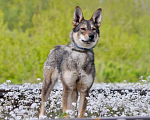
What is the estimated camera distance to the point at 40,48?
1108cm

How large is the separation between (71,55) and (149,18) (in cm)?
1055

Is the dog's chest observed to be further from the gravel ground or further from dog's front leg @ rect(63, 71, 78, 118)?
the gravel ground

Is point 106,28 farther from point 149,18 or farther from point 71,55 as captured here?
point 71,55

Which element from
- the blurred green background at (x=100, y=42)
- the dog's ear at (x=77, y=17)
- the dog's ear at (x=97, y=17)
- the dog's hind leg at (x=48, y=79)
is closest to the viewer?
the dog's ear at (x=77, y=17)

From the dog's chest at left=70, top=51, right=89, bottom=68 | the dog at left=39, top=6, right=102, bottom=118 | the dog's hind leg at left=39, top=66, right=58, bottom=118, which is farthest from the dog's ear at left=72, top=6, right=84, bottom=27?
the dog's hind leg at left=39, top=66, right=58, bottom=118

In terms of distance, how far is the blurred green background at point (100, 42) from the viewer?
441 inches

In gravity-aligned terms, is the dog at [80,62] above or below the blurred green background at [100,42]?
below

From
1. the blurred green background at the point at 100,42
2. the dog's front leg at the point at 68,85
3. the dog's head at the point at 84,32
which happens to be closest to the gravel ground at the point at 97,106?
the dog's front leg at the point at 68,85

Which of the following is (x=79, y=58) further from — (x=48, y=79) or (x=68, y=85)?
(x=48, y=79)

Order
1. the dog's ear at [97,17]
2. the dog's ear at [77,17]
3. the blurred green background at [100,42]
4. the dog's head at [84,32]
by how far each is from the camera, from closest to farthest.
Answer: the dog's head at [84,32]
the dog's ear at [77,17]
the dog's ear at [97,17]
the blurred green background at [100,42]

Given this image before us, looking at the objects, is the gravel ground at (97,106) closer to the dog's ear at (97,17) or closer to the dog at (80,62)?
the dog at (80,62)

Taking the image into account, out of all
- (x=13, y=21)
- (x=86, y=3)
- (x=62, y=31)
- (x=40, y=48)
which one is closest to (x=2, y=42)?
(x=40, y=48)

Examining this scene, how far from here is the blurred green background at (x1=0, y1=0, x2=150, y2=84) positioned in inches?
441

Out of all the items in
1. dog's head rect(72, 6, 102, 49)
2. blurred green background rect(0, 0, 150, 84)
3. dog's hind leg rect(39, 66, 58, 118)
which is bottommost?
dog's hind leg rect(39, 66, 58, 118)
